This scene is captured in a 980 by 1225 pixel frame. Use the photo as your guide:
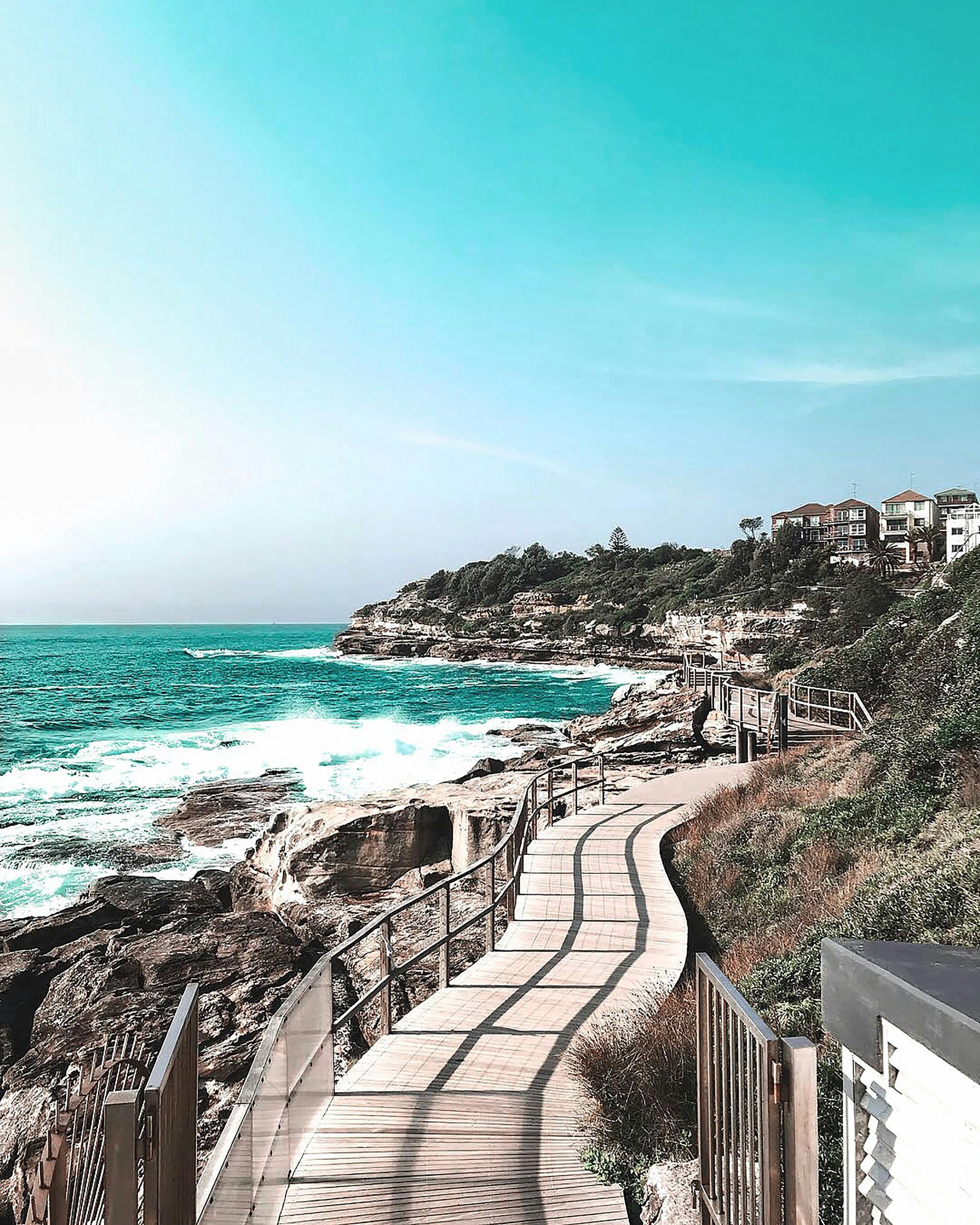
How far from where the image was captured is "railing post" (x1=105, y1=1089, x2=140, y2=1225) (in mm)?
2184

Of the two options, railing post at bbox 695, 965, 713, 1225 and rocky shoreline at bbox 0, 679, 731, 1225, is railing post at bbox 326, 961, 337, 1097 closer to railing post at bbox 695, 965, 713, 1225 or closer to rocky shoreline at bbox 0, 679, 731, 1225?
rocky shoreline at bbox 0, 679, 731, 1225

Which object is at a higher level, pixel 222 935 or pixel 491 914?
pixel 491 914

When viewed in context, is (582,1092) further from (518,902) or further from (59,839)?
(59,839)

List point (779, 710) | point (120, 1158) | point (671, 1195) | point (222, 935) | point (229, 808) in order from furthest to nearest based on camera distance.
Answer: point (229, 808), point (779, 710), point (222, 935), point (671, 1195), point (120, 1158)

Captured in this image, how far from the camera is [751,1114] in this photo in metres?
2.81

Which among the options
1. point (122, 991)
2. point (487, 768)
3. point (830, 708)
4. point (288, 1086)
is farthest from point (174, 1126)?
point (830, 708)

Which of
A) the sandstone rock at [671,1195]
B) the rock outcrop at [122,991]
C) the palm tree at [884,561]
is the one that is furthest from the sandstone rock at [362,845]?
the palm tree at [884,561]

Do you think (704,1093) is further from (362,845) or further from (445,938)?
(362,845)

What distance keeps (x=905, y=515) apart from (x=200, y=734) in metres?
80.7

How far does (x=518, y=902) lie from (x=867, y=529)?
96.8 meters

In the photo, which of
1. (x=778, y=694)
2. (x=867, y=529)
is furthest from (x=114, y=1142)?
(x=867, y=529)

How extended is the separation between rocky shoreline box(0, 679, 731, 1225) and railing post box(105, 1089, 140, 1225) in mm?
4901

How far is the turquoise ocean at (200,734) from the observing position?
2241cm

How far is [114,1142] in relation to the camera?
86.4 inches
